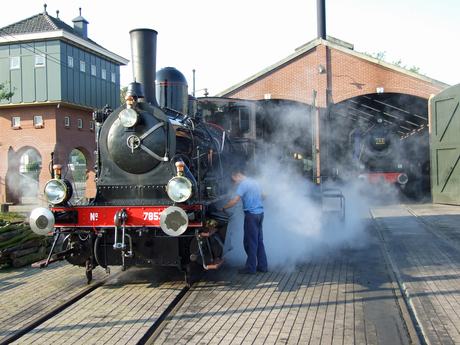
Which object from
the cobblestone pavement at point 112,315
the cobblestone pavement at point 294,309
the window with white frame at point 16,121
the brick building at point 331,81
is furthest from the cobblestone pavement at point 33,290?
the window with white frame at point 16,121

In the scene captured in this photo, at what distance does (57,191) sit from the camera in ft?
15.3

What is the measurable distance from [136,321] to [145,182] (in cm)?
166

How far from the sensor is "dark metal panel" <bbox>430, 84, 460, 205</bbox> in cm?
1266

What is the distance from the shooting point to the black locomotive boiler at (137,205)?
443cm

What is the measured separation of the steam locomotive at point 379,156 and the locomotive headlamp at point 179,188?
469 inches

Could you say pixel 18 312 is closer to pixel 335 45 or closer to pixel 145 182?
pixel 145 182

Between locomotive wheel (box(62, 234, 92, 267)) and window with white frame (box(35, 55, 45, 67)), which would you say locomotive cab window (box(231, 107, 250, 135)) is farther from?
window with white frame (box(35, 55, 45, 67))

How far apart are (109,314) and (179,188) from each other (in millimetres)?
1449

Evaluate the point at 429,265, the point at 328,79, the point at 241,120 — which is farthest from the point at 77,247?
the point at 328,79

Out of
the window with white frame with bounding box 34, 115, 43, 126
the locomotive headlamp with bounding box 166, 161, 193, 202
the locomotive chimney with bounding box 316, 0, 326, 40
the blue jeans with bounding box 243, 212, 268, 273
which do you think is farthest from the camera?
the window with white frame with bounding box 34, 115, 43, 126

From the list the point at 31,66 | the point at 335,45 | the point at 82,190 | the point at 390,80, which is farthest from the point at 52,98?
the point at 390,80

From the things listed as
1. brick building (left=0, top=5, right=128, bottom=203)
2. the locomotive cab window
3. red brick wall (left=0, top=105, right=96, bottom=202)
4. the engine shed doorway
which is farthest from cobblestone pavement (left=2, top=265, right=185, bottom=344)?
red brick wall (left=0, top=105, right=96, bottom=202)

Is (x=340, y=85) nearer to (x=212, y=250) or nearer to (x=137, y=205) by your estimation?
(x=212, y=250)

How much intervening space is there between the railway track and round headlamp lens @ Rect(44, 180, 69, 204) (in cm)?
112
